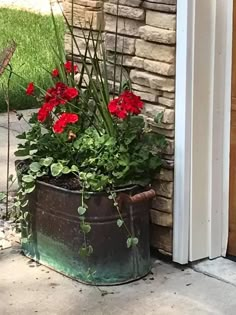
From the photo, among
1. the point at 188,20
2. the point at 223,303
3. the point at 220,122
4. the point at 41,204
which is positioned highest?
the point at 188,20

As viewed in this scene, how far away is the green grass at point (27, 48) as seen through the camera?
28.0 ft

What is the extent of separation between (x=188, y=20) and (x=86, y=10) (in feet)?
2.61

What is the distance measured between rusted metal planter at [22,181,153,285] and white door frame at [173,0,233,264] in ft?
0.75

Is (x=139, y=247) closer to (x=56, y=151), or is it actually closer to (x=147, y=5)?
(x=56, y=151)

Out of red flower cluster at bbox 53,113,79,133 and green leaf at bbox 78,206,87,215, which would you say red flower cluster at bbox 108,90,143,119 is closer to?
red flower cluster at bbox 53,113,79,133

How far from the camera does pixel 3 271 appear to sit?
490 cm

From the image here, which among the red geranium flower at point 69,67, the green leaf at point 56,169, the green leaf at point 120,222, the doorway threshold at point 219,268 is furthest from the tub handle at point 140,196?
the red geranium flower at point 69,67

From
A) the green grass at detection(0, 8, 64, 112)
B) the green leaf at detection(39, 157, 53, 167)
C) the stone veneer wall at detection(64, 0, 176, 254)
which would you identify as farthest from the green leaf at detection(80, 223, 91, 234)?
the green grass at detection(0, 8, 64, 112)

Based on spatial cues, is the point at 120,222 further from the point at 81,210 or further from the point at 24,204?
the point at 24,204

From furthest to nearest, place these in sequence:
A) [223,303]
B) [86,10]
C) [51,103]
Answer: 1. [86,10]
2. [51,103]
3. [223,303]

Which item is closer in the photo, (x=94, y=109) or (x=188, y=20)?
(x=188, y=20)

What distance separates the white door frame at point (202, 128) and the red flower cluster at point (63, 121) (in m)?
0.54

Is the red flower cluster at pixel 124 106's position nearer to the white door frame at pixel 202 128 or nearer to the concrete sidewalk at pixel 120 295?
the white door frame at pixel 202 128

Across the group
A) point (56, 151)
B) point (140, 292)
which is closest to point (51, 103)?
point (56, 151)
